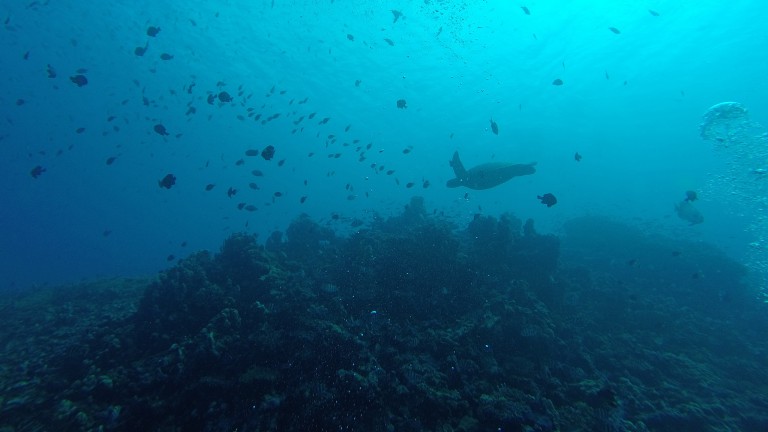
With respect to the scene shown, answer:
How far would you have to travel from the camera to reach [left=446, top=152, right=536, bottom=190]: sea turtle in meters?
14.1

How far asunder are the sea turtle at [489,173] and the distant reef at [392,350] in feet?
5.87

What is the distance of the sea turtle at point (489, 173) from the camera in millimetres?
14055

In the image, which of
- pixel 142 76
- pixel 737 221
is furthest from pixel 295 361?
pixel 737 221

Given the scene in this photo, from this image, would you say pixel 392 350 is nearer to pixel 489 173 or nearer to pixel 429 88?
pixel 489 173

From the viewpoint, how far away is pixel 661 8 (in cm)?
3212

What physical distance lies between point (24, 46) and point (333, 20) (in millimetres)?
35815

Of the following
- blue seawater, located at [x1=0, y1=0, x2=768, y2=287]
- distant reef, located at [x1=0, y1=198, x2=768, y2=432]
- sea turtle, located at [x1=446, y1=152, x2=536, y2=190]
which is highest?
blue seawater, located at [x1=0, y1=0, x2=768, y2=287]

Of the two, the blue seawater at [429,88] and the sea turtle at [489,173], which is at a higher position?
the blue seawater at [429,88]

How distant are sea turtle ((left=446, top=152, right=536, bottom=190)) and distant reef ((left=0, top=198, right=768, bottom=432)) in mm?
1789

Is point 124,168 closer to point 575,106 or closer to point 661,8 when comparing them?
point 575,106

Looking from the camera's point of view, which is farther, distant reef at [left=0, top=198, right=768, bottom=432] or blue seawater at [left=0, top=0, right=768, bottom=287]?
blue seawater at [left=0, top=0, right=768, bottom=287]

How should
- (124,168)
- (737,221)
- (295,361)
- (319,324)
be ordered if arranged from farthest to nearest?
(124,168), (737,221), (319,324), (295,361)

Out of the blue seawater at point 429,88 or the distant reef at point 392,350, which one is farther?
the blue seawater at point 429,88

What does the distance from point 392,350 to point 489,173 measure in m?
9.45
